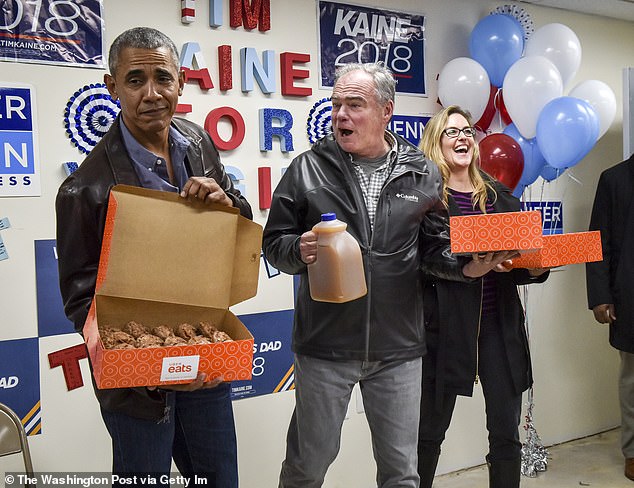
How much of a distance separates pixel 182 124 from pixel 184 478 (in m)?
0.91

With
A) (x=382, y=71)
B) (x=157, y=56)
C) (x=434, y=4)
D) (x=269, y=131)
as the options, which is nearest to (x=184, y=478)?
(x=157, y=56)

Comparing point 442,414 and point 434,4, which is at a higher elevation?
point 434,4

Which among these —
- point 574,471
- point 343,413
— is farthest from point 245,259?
point 574,471

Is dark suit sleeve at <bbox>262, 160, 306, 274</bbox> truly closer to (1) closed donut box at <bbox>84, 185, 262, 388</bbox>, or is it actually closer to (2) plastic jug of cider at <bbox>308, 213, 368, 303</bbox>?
(2) plastic jug of cider at <bbox>308, 213, 368, 303</bbox>

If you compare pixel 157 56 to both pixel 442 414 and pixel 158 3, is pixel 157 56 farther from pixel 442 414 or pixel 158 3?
pixel 442 414

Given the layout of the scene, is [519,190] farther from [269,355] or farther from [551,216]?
[269,355]

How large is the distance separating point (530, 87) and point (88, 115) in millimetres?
1871

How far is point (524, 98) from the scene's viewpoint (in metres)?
3.21

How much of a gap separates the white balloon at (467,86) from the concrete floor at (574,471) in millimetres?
1768

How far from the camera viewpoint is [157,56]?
5.49 ft

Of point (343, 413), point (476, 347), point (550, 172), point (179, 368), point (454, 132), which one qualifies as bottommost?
point (343, 413)

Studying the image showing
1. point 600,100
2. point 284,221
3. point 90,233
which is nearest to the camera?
point 90,233

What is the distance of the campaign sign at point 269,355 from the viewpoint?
119 inches

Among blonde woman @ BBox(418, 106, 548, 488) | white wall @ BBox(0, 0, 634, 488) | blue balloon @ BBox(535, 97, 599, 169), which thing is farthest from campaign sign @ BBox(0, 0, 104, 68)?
blue balloon @ BBox(535, 97, 599, 169)
